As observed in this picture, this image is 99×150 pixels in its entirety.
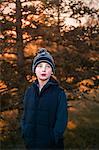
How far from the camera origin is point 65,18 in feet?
33.8

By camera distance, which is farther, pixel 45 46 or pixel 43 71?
pixel 45 46

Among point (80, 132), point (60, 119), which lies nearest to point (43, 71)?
point (60, 119)

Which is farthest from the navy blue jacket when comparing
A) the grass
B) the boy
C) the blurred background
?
the grass

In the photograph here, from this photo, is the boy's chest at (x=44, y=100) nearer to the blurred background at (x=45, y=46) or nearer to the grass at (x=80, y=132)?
the blurred background at (x=45, y=46)

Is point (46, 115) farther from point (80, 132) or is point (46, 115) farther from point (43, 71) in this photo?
point (80, 132)

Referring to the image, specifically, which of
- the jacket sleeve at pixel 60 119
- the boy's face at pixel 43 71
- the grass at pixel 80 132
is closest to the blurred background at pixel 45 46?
the grass at pixel 80 132

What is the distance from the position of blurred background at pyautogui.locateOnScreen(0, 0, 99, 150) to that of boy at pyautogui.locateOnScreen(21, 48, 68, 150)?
240 inches

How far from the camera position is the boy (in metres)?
3.28

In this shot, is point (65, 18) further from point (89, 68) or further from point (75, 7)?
point (89, 68)

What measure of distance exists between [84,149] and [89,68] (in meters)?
2.48

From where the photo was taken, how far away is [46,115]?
129 inches

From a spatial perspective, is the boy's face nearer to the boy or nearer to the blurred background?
the boy

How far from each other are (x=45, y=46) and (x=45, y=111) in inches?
272

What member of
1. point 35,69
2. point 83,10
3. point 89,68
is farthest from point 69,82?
point 35,69
